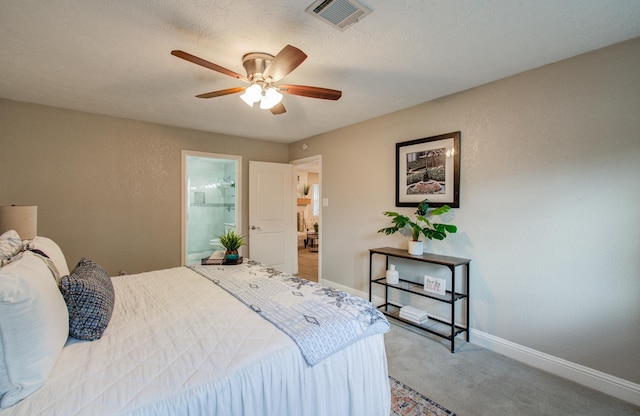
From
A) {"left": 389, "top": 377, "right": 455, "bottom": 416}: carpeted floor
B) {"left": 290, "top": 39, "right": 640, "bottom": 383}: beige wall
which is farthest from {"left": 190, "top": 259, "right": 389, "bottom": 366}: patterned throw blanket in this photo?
{"left": 290, "top": 39, "right": 640, "bottom": 383}: beige wall

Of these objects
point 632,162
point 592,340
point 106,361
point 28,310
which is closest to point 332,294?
point 106,361

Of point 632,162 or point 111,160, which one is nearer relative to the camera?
point 632,162

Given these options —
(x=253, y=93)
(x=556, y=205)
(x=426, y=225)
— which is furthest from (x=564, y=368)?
(x=253, y=93)

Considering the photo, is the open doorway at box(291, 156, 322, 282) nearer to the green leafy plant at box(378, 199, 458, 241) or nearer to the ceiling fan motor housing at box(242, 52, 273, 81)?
the green leafy plant at box(378, 199, 458, 241)

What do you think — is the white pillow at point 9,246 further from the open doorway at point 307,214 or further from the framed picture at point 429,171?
the open doorway at point 307,214

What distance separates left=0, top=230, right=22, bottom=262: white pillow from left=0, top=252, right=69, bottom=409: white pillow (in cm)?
36

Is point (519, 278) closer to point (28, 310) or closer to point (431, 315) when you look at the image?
point (431, 315)

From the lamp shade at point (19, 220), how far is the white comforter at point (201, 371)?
3.68 feet

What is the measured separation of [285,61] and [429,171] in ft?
6.28

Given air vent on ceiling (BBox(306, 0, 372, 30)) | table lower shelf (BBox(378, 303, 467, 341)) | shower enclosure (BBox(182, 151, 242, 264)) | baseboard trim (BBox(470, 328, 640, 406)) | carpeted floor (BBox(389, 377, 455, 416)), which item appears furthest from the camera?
shower enclosure (BBox(182, 151, 242, 264))

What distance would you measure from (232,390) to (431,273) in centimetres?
239

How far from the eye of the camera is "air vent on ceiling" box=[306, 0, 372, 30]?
149cm

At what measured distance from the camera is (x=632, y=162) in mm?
1862

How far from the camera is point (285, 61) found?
170 centimetres
